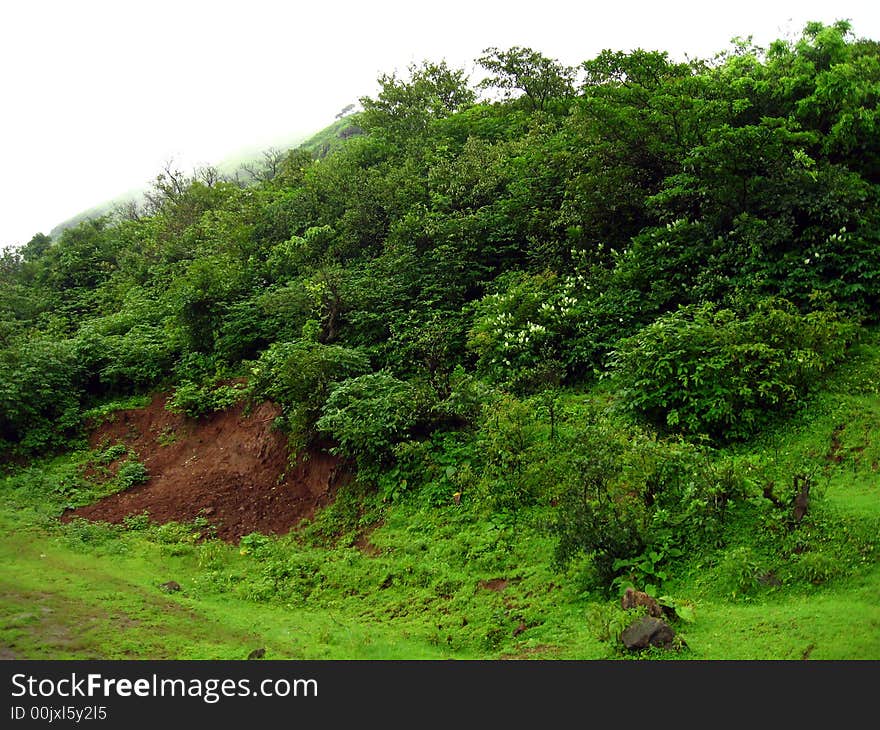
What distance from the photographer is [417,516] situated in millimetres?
8883

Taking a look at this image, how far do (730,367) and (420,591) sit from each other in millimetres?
5328

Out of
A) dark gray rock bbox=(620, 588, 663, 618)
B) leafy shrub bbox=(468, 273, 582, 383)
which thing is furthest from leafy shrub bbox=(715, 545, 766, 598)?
leafy shrub bbox=(468, 273, 582, 383)

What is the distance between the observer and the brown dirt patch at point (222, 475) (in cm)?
1052

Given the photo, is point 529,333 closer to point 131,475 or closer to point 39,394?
point 131,475

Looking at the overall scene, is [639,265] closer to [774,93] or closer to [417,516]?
[774,93]

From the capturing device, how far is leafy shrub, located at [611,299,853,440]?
8117 millimetres

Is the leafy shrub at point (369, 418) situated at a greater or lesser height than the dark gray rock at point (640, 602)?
greater

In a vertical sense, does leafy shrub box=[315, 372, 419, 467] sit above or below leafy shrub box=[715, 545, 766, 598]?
above

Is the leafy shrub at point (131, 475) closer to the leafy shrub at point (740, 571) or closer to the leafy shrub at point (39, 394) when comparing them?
the leafy shrub at point (39, 394)

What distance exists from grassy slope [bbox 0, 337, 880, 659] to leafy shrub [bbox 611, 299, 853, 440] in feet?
1.49

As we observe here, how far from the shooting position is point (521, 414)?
29.6 feet

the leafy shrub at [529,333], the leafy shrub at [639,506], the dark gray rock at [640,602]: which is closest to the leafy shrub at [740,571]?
the leafy shrub at [639,506]

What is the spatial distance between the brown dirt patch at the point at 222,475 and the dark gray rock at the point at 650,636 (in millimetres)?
6614

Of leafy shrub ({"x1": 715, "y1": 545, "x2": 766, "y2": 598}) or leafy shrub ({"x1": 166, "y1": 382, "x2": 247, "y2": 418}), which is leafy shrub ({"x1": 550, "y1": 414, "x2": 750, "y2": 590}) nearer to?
leafy shrub ({"x1": 715, "y1": 545, "x2": 766, "y2": 598})
